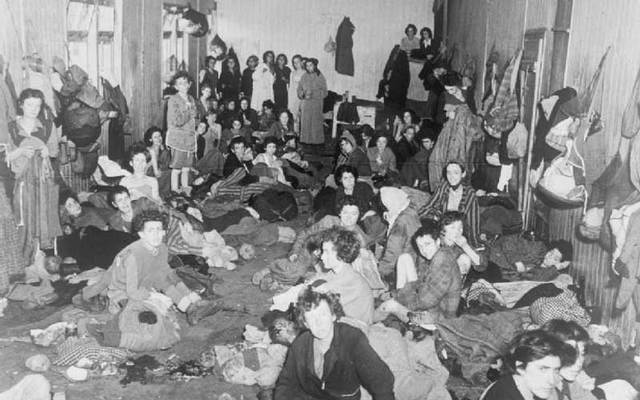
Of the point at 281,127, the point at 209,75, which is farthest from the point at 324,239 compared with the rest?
the point at 209,75

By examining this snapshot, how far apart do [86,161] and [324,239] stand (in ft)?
18.8

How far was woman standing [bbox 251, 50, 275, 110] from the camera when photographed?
62.8 ft

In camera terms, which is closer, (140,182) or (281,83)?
(140,182)

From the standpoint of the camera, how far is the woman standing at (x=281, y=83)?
18.7 metres

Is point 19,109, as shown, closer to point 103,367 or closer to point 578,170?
point 103,367

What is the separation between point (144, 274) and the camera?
668 cm

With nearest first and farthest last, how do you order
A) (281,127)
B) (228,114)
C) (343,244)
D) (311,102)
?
(343,244), (228,114), (281,127), (311,102)

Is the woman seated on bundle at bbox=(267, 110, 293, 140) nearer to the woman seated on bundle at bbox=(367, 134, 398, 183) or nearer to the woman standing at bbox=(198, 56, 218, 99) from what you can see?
the woman standing at bbox=(198, 56, 218, 99)

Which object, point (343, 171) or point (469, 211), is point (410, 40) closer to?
point (343, 171)

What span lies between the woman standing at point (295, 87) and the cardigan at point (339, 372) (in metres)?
14.7

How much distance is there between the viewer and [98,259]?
811 cm

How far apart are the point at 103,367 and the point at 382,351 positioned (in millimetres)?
2318

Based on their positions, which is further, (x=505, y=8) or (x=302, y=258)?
(x=505, y=8)

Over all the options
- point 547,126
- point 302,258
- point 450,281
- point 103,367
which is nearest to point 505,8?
point 547,126
